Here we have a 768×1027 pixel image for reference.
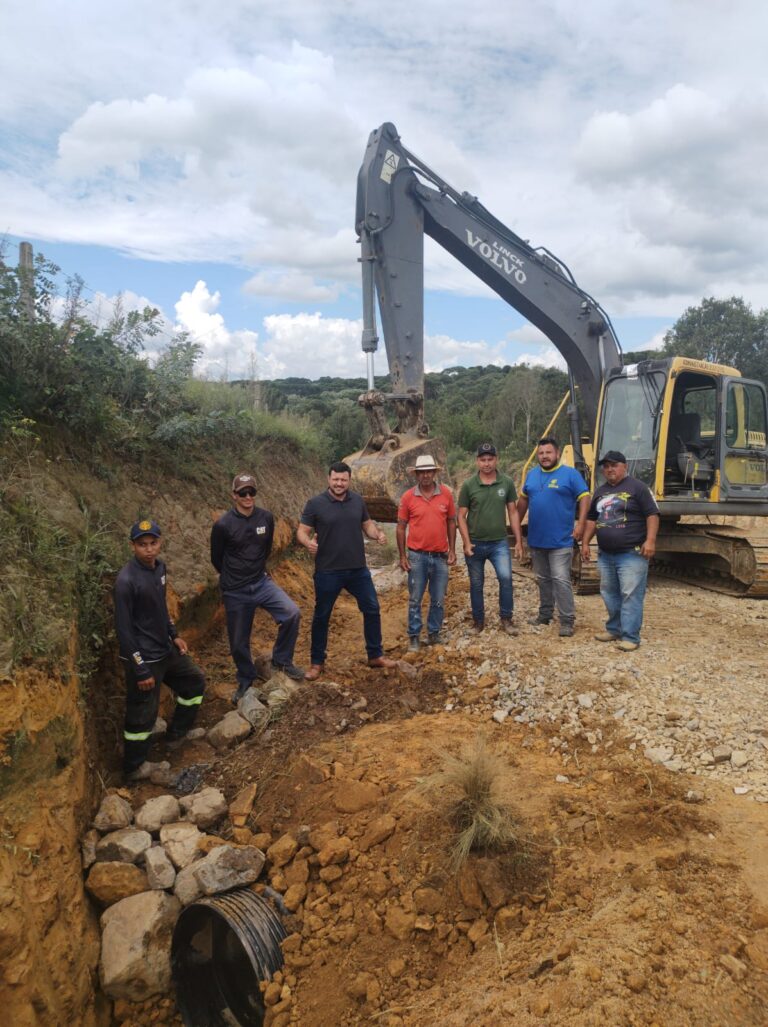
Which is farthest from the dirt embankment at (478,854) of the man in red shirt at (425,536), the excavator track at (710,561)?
the excavator track at (710,561)

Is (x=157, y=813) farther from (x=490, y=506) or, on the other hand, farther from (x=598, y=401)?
(x=598, y=401)

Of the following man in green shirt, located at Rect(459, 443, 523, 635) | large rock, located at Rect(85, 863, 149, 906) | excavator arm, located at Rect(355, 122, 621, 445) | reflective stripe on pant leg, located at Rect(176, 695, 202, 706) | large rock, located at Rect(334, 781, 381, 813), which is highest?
excavator arm, located at Rect(355, 122, 621, 445)

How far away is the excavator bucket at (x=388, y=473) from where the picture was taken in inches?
267

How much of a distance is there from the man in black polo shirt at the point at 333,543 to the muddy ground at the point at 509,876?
0.55 m

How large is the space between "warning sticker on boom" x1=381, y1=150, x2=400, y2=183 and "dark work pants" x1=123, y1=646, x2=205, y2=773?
5855mm

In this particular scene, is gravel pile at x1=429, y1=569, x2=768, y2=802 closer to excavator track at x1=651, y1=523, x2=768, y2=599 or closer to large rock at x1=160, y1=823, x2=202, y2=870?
excavator track at x1=651, y1=523, x2=768, y2=599

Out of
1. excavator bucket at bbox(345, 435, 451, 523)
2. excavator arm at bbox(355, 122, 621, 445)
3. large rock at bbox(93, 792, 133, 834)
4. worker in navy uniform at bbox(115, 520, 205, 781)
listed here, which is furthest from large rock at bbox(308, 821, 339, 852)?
excavator arm at bbox(355, 122, 621, 445)

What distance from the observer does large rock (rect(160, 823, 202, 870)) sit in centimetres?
343

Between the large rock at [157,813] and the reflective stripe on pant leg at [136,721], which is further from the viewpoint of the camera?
the reflective stripe on pant leg at [136,721]

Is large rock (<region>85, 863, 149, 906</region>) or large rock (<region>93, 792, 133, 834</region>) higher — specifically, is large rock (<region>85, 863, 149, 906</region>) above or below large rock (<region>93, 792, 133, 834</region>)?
below

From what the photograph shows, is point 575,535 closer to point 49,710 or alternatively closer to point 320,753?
point 320,753

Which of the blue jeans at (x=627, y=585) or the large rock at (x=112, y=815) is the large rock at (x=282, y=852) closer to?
the large rock at (x=112, y=815)

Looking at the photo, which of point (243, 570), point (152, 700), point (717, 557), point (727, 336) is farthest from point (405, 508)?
point (727, 336)

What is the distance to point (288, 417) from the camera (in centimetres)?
976
